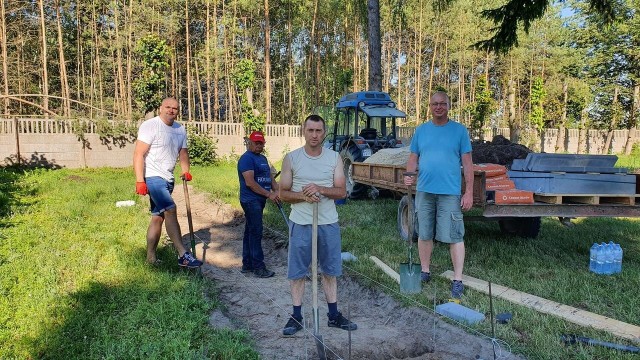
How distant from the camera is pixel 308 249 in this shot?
3.69 metres

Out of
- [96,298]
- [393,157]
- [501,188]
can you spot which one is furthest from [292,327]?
[393,157]

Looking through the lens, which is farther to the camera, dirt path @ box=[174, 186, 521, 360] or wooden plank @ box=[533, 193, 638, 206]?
wooden plank @ box=[533, 193, 638, 206]

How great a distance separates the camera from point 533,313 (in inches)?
159

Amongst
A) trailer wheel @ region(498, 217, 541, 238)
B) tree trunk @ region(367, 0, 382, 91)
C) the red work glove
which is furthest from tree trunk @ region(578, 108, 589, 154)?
the red work glove

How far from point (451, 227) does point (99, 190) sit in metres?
9.01

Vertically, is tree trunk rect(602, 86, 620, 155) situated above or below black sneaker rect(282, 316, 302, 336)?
above

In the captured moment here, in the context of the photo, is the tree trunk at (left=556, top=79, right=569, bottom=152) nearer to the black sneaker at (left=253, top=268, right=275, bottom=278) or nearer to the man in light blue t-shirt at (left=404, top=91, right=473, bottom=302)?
the man in light blue t-shirt at (left=404, top=91, right=473, bottom=302)

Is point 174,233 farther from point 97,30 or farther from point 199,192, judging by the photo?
point 97,30

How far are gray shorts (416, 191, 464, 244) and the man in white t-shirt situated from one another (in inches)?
98.1

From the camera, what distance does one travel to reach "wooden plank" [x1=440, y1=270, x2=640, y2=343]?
362cm

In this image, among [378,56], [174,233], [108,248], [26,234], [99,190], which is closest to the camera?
[174,233]

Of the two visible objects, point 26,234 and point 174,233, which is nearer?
point 174,233

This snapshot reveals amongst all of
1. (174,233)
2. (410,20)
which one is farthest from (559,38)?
(174,233)

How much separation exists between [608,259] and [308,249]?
3703 millimetres
